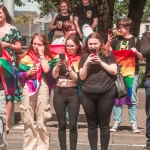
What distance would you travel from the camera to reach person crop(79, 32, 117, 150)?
7738 mm

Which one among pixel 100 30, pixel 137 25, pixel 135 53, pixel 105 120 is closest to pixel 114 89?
pixel 105 120

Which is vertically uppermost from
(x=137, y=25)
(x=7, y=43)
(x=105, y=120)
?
(x=7, y=43)

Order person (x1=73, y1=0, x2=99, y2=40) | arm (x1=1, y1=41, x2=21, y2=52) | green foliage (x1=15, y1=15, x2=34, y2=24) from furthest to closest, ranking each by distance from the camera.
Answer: green foliage (x1=15, y1=15, x2=34, y2=24), person (x1=73, y1=0, x2=99, y2=40), arm (x1=1, y1=41, x2=21, y2=52)

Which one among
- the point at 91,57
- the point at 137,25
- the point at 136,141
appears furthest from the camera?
the point at 137,25

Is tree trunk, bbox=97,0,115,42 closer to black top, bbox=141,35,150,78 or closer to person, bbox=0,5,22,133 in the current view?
person, bbox=0,5,22,133

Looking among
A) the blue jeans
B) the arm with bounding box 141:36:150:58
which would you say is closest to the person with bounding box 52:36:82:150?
the arm with bounding box 141:36:150:58

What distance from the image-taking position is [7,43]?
352 inches

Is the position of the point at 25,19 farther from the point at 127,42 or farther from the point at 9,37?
the point at 9,37

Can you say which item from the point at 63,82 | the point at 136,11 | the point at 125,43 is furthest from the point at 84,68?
the point at 136,11

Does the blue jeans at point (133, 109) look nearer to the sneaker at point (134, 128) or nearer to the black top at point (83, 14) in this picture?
the sneaker at point (134, 128)

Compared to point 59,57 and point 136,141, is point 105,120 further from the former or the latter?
point 136,141

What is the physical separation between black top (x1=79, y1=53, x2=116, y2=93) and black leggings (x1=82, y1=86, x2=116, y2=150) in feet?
0.26

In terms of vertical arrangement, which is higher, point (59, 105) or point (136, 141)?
point (59, 105)

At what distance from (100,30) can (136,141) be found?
7.00m
